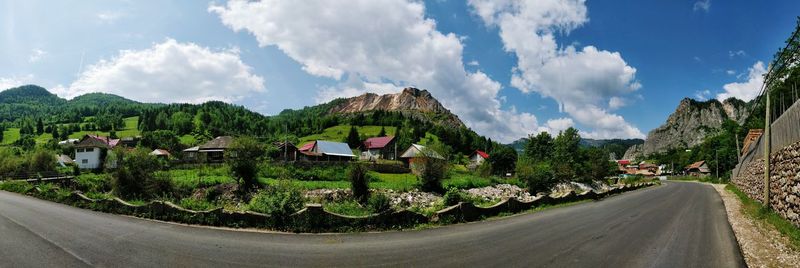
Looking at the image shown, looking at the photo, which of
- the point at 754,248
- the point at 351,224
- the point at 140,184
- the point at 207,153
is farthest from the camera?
the point at 207,153

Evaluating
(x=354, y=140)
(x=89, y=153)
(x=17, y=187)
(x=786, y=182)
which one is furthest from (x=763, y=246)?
(x=89, y=153)

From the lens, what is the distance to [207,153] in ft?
252

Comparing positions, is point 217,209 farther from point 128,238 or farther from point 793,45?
point 793,45

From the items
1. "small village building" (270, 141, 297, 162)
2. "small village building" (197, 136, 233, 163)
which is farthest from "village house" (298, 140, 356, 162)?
"small village building" (197, 136, 233, 163)

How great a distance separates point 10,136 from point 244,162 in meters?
162

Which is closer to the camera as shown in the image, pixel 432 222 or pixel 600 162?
pixel 432 222

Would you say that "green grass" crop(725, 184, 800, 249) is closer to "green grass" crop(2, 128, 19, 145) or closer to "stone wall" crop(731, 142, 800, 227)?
"stone wall" crop(731, 142, 800, 227)

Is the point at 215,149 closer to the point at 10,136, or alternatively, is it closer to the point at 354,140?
the point at 354,140

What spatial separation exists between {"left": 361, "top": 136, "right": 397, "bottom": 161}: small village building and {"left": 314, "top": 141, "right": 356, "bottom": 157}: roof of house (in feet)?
25.4

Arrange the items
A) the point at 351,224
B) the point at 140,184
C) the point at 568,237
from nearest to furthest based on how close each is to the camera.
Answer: the point at 568,237 → the point at 351,224 → the point at 140,184

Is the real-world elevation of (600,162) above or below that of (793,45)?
below

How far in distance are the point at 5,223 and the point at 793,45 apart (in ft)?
95.9

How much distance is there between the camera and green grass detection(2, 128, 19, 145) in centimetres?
12955

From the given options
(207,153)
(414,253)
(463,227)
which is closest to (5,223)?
(414,253)
